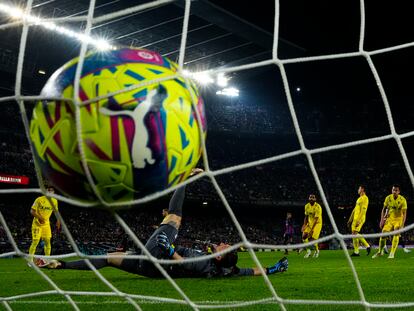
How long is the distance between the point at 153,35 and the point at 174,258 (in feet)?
58.7

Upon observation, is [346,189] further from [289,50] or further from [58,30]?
[58,30]

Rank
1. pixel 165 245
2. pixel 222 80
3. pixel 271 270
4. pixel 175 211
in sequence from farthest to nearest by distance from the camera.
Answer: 1. pixel 222 80
2. pixel 271 270
3. pixel 175 211
4. pixel 165 245

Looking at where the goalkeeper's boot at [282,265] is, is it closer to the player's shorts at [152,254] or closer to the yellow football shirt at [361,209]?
the player's shorts at [152,254]

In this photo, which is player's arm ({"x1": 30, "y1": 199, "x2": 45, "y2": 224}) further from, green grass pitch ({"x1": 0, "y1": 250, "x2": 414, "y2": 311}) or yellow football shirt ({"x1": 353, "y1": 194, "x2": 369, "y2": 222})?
yellow football shirt ({"x1": 353, "y1": 194, "x2": 369, "y2": 222})

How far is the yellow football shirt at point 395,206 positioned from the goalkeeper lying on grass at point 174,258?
17.3 ft

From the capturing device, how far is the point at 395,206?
10445 millimetres

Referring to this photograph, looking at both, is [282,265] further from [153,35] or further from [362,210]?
[153,35]

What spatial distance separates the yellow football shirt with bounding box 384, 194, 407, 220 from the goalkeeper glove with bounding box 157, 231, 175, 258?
657 centimetres

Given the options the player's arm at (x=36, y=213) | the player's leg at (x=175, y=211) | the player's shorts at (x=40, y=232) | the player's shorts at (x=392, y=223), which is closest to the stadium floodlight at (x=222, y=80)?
the player's shorts at (x=392, y=223)

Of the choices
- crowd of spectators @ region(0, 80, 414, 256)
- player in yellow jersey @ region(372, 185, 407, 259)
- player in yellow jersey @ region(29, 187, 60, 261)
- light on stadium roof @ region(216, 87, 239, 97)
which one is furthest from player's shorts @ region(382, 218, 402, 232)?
light on stadium roof @ region(216, 87, 239, 97)

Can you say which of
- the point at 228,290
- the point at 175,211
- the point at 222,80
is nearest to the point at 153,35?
the point at 222,80

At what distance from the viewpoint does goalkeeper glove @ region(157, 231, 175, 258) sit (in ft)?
16.9

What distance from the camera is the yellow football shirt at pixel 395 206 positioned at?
10.4 meters

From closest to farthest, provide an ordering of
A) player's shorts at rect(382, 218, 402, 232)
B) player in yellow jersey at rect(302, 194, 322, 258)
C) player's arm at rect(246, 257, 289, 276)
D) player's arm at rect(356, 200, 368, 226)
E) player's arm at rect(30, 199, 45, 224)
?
player's arm at rect(246, 257, 289, 276)
player's arm at rect(30, 199, 45, 224)
player's shorts at rect(382, 218, 402, 232)
player's arm at rect(356, 200, 368, 226)
player in yellow jersey at rect(302, 194, 322, 258)
